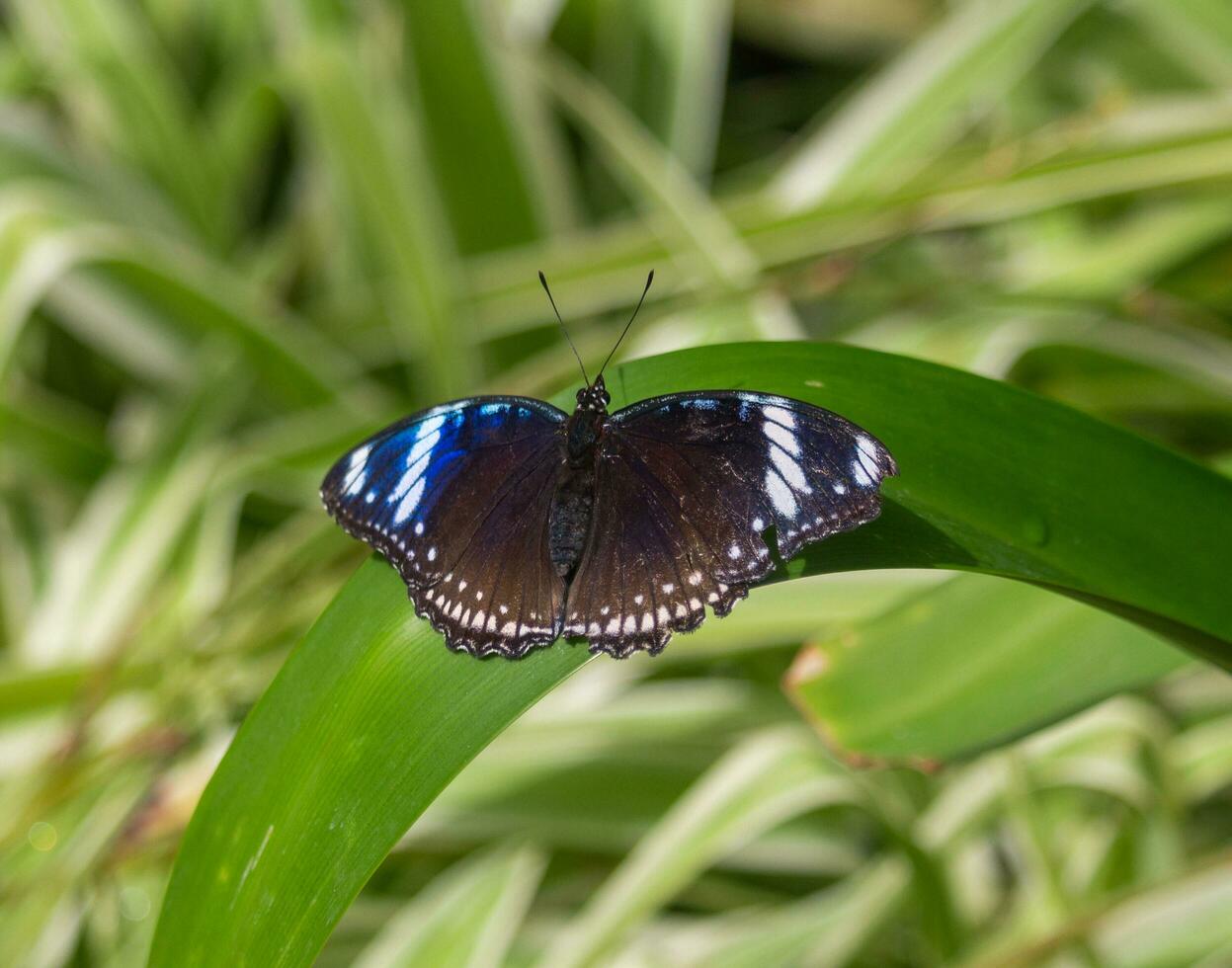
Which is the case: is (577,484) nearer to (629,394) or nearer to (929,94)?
(629,394)

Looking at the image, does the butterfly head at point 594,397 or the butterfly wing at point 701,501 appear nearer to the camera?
the butterfly wing at point 701,501

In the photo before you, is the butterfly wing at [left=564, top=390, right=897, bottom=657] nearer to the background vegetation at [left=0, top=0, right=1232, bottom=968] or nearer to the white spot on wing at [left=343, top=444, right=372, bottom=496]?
the background vegetation at [left=0, top=0, right=1232, bottom=968]

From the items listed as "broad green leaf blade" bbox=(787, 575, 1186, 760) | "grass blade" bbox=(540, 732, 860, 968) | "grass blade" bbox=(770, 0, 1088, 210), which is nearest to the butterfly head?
"broad green leaf blade" bbox=(787, 575, 1186, 760)

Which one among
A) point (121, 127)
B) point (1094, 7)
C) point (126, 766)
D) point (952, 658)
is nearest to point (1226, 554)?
point (952, 658)

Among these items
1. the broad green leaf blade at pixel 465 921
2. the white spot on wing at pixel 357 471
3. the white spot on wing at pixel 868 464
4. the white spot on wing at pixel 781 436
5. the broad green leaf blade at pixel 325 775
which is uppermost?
the white spot on wing at pixel 357 471

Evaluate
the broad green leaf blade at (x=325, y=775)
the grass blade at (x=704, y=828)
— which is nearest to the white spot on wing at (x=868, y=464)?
the broad green leaf blade at (x=325, y=775)

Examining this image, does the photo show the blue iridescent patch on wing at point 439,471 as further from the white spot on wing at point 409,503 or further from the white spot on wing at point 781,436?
the white spot on wing at point 781,436
